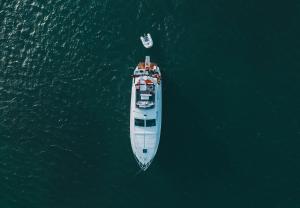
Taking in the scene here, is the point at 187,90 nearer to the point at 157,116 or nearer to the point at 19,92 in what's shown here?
the point at 157,116

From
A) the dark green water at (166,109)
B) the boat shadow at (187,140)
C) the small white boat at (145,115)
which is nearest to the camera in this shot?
the small white boat at (145,115)

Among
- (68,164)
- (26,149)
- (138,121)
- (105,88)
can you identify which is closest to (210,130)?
(138,121)

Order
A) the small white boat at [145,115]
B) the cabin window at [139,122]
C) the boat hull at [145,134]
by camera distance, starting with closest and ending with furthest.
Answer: the small white boat at [145,115] < the boat hull at [145,134] < the cabin window at [139,122]

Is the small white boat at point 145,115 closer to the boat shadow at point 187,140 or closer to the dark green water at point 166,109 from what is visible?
the boat shadow at point 187,140

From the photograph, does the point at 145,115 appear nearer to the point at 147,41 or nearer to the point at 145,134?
the point at 145,134

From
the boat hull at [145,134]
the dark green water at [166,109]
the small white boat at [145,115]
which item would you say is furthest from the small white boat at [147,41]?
the boat hull at [145,134]

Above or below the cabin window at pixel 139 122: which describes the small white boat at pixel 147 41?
above
